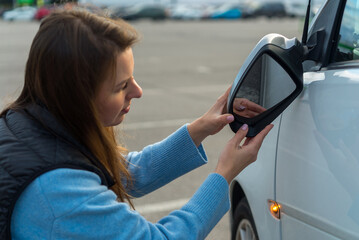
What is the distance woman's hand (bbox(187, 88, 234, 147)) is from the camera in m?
2.08

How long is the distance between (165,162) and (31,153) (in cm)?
76

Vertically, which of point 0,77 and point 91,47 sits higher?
point 91,47

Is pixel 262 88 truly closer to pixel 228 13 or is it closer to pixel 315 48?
pixel 315 48

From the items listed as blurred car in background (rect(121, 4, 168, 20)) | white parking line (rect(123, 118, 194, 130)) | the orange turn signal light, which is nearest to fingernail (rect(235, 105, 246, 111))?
the orange turn signal light

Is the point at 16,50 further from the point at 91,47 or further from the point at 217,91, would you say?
the point at 91,47

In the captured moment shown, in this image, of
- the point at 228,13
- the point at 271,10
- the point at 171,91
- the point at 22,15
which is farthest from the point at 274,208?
the point at 228,13

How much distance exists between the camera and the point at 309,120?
1.77 meters

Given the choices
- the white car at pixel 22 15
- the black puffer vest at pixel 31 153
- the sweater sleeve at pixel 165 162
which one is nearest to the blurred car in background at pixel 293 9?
the white car at pixel 22 15

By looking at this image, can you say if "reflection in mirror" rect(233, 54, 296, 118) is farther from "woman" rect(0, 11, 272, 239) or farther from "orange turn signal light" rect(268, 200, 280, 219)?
"orange turn signal light" rect(268, 200, 280, 219)

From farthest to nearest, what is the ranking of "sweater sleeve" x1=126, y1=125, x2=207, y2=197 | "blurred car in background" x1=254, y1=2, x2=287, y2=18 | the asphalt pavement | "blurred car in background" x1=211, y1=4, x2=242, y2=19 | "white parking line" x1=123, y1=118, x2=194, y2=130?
"blurred car in background" x1=211, y1=4, x2=242, y2=19 < "blurred car in background" x1=254, y1=2, x2=287, y2=18 < "white parking line" x1=123, y1=118, x2=194, y2=130 < the asphalt pavement < "sweater sleeve" x1=126, y1=125, x2=207, y2=197

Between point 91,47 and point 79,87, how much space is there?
12 cm

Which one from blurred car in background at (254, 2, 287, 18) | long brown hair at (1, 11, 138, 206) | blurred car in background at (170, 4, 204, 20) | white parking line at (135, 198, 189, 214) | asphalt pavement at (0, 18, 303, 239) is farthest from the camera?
blurred car in background at (170, 4, 204, 20)

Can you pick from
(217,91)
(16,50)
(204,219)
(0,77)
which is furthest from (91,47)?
(16,50)

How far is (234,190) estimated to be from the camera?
2672 mm
